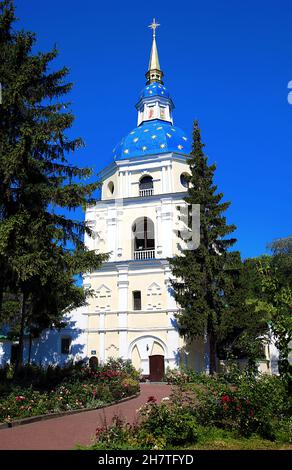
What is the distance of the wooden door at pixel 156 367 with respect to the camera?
88.8ft

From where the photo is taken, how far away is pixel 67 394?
532 inches

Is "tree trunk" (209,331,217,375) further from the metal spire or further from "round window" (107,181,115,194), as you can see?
the metal spire

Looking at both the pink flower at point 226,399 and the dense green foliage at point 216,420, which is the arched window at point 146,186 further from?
the pink flower at point 226,399

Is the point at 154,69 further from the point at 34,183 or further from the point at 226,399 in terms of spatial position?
the point at 226,399

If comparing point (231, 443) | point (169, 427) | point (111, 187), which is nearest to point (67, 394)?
point (169, 427)

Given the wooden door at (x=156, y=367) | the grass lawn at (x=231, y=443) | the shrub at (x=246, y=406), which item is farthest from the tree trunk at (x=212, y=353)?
the grass lawn at (x=231, y=443)

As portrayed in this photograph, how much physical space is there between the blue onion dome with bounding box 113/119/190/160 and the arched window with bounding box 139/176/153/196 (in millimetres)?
1878

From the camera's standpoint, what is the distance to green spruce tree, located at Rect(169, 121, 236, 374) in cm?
2419

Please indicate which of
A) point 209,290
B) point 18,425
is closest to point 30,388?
point 18,425

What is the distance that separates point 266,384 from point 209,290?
51.5 ft

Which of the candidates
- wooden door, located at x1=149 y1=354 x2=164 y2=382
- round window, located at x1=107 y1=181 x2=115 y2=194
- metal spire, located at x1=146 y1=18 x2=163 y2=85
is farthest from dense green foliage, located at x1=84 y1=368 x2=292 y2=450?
metal spire, located at x1=146 y1=18 x2=163 y2=85

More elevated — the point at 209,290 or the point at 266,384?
the point at 209,290

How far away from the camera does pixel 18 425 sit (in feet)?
33.9
